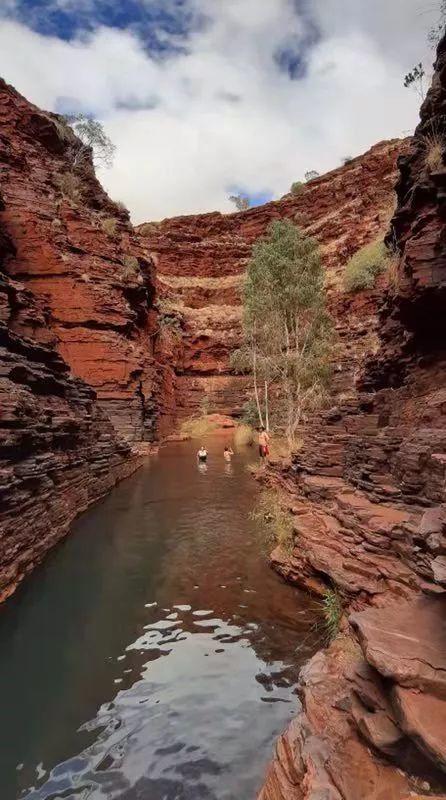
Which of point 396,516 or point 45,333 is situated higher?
point 45,333

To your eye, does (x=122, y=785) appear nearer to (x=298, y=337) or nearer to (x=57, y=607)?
(x=57, y=607)

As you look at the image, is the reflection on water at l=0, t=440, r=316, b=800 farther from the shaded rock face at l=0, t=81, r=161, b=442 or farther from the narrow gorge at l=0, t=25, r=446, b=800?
the shaded rock face at l=0, t=81, r=161, b=442

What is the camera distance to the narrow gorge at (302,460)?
317 centimetres

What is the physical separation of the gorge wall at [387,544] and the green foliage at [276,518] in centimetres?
27

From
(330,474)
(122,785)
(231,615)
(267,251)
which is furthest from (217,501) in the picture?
(267,251)

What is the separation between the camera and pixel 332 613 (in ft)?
22.7

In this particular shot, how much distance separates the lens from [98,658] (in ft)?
21.9

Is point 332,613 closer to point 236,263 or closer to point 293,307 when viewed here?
point 293,307

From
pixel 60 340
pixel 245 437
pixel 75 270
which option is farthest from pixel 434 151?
pixel 245 437

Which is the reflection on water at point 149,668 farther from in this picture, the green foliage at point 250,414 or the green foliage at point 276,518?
the green foliage at point 250,414

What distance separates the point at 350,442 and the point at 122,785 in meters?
8.42

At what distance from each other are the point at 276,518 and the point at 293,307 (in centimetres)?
1479

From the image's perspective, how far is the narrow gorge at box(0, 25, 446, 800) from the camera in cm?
317

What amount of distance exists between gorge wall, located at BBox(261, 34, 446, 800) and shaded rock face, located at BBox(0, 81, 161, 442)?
47.8ft
